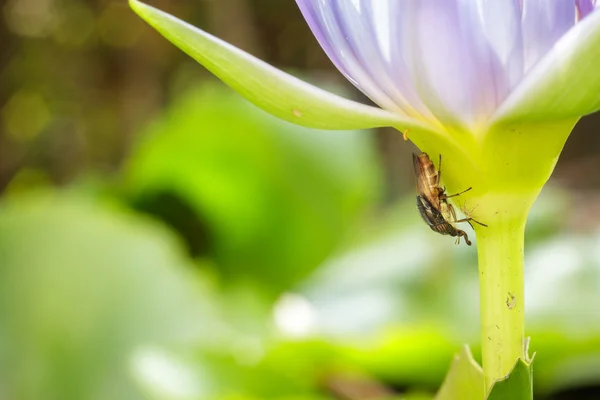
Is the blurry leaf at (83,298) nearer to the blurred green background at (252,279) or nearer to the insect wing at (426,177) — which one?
the blurred green background at (252,279)

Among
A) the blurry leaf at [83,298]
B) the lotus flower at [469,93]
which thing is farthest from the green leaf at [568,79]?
the blurry leaf at [83,298]

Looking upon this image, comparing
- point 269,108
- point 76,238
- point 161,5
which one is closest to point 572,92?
point 269,108

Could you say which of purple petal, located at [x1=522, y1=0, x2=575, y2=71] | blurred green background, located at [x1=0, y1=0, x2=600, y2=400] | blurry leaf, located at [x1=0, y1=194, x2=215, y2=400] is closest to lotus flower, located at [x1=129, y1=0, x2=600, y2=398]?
purple petal, located at [x1=522, y1=0, x2=575, y2=71]

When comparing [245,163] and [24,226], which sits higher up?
[245,163]

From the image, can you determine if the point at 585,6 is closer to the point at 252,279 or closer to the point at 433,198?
the point at 433,198

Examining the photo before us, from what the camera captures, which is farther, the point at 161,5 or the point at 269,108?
the point at 161,5

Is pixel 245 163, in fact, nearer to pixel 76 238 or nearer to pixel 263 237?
pixel 263 237

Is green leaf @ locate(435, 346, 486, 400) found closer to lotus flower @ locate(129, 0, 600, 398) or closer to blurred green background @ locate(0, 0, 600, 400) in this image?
lotus flower @ locate(129, 0, 600, 398)

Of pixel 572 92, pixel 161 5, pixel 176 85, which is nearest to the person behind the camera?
pixel 572 92
